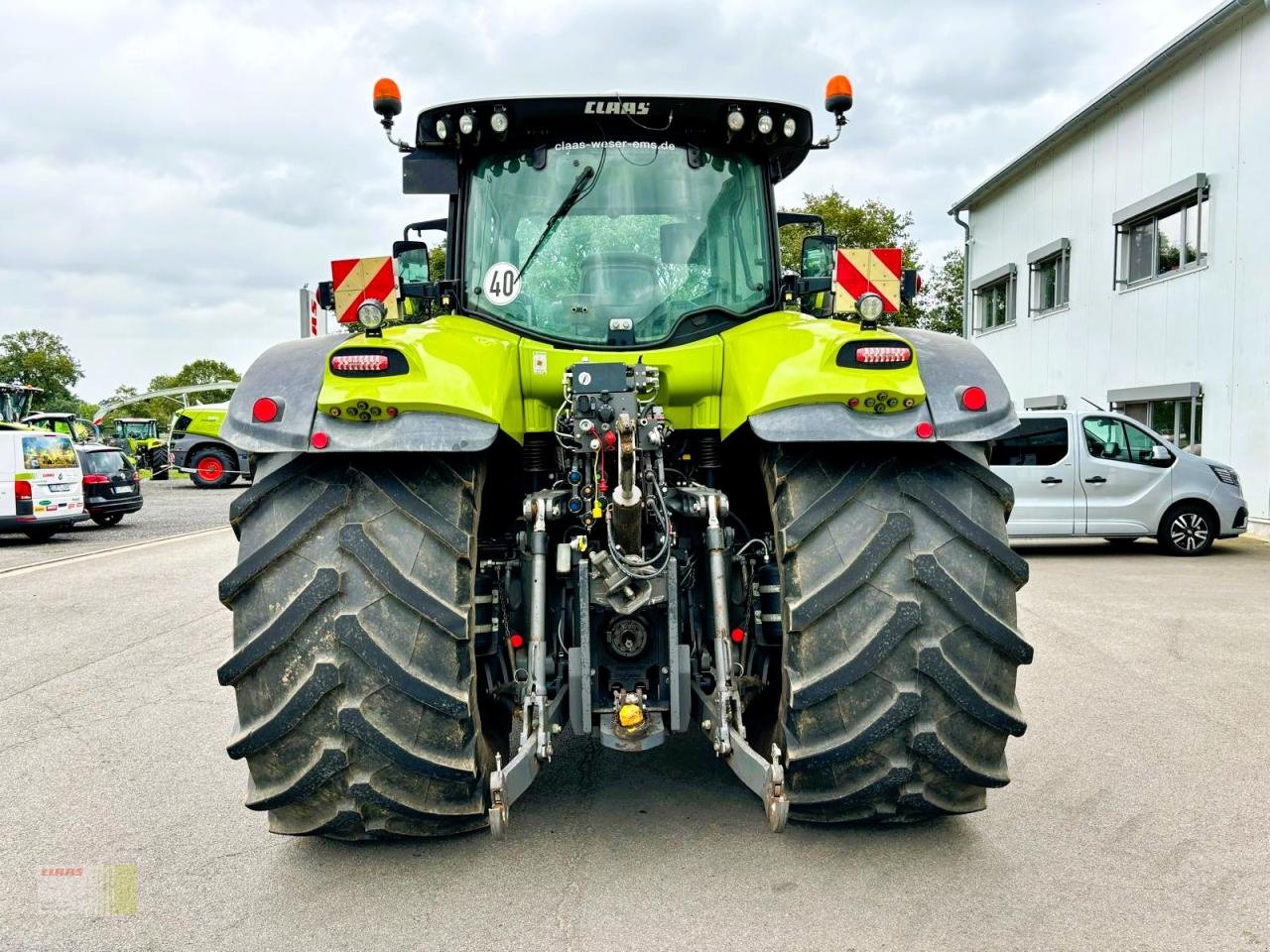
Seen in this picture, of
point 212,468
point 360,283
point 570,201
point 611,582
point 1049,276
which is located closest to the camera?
point 611,582

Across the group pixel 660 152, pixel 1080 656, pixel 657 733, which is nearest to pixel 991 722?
pixel 657 733

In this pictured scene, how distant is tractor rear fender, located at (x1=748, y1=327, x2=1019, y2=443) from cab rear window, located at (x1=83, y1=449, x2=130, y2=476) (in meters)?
16.8

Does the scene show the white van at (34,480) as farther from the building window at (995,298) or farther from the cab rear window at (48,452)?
the building window at (995,298)

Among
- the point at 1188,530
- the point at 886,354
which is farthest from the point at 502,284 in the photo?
the point at 1188,530

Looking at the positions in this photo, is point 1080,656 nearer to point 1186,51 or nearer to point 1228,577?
point 1228,577

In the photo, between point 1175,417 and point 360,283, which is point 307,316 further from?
point 1175,417

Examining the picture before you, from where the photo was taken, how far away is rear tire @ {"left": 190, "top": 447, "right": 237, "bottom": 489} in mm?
29547

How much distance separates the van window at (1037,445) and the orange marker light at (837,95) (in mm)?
9028

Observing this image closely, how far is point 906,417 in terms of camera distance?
3.11 meters

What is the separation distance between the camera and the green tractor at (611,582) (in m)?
3.04

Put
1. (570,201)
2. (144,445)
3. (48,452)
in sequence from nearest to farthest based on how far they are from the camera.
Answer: (570,201), (48,452), (144,445)

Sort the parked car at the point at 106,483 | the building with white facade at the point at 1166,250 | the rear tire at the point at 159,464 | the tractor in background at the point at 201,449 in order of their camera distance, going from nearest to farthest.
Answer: the building with white facade at the point at 1166,250 < the parked car at the point at 106,483 < the tractor in background at the point at 201,449 < the rear tire at the point at 159,464

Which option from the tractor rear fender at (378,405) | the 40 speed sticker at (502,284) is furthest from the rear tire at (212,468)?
the tractor rear fender at (378,405)

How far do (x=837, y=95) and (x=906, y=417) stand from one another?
1858 millimetres
